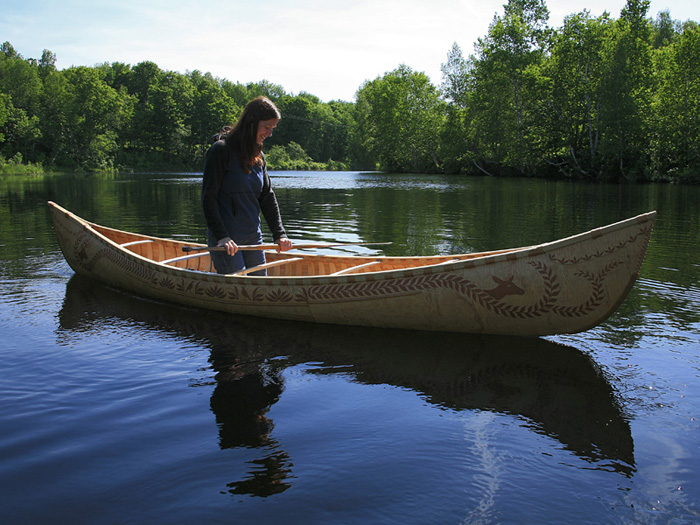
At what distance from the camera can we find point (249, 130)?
552 cm

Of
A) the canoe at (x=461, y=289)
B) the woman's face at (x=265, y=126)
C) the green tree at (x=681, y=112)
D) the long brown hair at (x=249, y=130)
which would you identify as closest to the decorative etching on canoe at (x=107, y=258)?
the canoe at (x=461, y=289)

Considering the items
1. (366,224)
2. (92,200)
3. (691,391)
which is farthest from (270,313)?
(92,200)

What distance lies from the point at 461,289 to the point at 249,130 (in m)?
2.59

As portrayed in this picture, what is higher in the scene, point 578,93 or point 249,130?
point 578,93

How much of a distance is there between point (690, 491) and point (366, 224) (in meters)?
13.7

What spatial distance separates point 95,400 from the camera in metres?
4.34

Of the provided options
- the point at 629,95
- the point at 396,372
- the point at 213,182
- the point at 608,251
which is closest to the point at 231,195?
the point at 213,182

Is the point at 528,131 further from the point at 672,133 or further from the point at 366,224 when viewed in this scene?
the point at 366,224

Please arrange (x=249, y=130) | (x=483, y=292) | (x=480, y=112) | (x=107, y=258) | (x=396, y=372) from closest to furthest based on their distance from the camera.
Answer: (x=396, y=372) < (x=483, y=292) < (x=249, y=130) < (x=107, y=258) < (x=480, y=112)

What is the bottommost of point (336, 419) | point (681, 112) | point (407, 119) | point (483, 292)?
point (336, 419)

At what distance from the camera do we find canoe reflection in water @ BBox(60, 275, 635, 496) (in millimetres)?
3721

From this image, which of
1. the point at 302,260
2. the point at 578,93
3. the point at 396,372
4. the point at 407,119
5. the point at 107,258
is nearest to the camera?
the point at 396,372

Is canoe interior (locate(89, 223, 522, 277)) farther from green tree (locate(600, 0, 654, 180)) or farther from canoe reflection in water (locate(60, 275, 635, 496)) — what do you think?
green tree (locate(600, 0, 654, 180))

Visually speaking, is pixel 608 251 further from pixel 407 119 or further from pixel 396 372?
pixel 407 119
